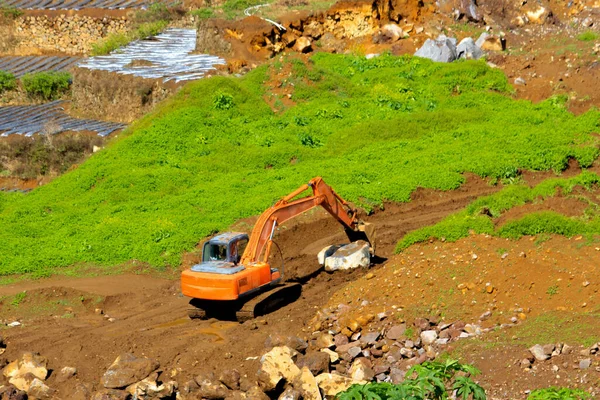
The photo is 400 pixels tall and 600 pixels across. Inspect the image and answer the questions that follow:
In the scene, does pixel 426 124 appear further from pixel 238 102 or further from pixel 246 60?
pixel 246 60

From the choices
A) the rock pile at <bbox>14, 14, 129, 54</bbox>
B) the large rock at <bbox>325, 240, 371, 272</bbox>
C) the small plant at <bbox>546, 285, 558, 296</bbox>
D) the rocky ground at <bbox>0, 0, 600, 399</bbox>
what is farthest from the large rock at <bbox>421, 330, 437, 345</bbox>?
the rock pile at <bbox>14, 14, 129, 54</bbox>

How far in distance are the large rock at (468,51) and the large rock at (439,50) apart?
28 cm

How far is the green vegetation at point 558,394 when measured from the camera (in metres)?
11.8

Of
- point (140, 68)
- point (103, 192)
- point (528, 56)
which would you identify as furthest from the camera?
point (140, 68)

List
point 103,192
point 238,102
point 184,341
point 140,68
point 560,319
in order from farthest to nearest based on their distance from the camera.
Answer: point 140,68, point 238,102, point 103,192, point 184,341, point 560,319

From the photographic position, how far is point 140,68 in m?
37.5

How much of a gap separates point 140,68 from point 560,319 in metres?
26.0

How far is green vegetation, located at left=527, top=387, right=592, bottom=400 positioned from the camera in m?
11.8

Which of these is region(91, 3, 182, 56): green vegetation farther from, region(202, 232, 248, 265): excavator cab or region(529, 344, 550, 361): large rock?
region(529, 344, 550, 361): large rock

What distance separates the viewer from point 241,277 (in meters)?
17.5

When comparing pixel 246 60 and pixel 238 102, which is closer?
pixel 238 102

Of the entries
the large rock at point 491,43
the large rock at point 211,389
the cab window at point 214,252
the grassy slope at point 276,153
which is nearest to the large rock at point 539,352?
the large rock at point 211,389

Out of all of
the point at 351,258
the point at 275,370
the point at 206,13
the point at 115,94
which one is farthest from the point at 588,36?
the point at 275,370

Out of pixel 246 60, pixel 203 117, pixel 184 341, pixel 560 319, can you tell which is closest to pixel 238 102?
pixel 203 117
